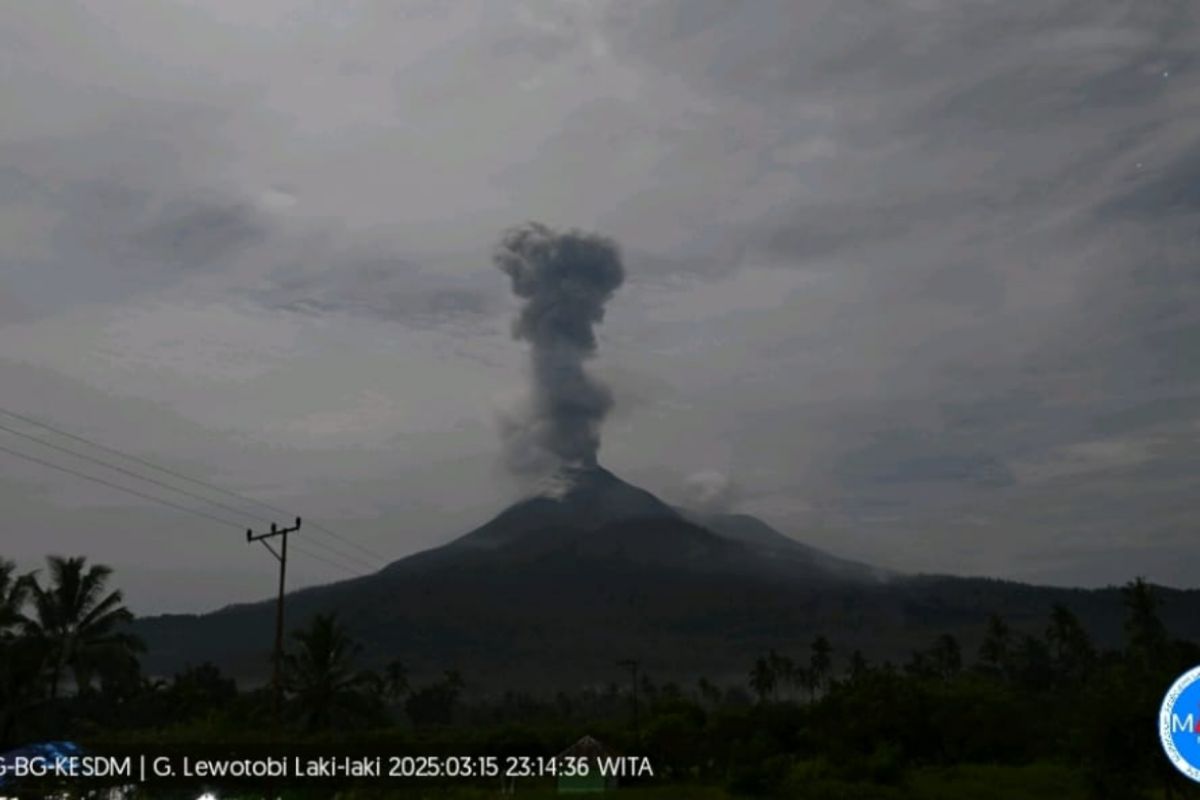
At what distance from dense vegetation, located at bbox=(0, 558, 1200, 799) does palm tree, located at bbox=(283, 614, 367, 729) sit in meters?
0.07

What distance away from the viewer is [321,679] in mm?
54625

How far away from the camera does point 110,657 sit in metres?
43.4

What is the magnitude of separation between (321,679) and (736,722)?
2804 centimetres

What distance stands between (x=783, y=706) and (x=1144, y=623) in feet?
83.1

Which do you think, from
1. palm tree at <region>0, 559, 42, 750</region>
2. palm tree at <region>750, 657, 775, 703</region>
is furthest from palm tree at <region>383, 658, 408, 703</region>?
palm tree at <region>0, 559, 42, 750</region>

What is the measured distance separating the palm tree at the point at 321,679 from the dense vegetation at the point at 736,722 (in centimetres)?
7

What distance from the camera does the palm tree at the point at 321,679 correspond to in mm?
54438

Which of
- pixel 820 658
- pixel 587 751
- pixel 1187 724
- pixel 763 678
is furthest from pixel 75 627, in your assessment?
pixel 820 658

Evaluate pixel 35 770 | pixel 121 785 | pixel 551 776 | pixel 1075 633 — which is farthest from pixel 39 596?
pixel 1075 633

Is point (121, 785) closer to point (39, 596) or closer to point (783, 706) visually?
point (39, 596)

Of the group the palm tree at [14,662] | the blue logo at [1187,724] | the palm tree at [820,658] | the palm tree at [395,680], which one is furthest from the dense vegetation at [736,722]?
the palm tree at [820,658]

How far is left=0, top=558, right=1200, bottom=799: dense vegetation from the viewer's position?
34.9 meters

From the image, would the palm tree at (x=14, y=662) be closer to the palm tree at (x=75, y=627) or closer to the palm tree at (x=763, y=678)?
the palm tree at (x=75, y=627)

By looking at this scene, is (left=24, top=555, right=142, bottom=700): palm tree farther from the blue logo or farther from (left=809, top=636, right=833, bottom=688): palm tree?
(left=809, top=636, right=833, bottom=688): palm tree
